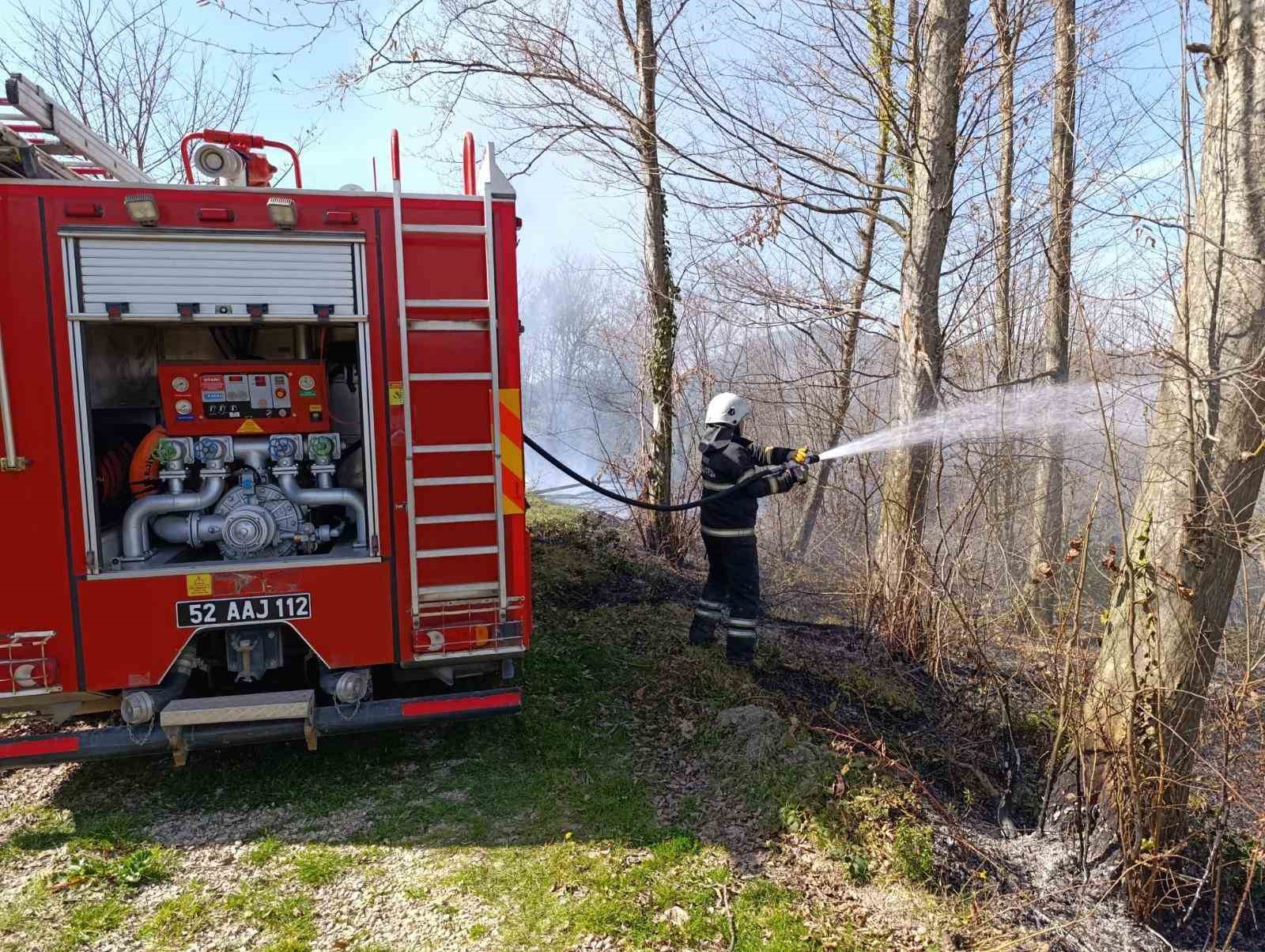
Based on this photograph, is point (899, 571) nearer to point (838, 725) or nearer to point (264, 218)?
point (838, 725)

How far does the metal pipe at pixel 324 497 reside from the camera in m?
4.55

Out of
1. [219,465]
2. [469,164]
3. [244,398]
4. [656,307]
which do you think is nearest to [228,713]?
[219,465]

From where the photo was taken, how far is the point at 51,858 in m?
3.77

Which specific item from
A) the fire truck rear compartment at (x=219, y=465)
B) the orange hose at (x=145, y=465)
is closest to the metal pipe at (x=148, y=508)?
the fire truck rear compartment at (x=219, y=465)

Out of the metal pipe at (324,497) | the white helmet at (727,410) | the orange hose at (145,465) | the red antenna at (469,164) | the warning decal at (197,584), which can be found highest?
the red antenna at (469,164)

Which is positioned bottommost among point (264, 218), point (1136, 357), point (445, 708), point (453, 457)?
point (445, 708)

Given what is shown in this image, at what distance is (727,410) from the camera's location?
20.4ft

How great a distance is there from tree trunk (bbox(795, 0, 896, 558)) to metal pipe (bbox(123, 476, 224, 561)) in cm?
531

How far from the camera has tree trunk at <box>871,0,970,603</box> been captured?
20.9 feet

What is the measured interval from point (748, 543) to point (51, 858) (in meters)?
4.58

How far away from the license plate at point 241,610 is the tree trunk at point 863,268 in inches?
198

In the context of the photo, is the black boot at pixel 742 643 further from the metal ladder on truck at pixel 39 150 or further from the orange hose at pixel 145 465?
the metal ladder on truck at pixel 39 150

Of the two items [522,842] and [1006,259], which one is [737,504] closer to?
[522,842]

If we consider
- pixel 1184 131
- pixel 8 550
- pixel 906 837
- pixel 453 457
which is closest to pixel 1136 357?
pixel 1184 131
